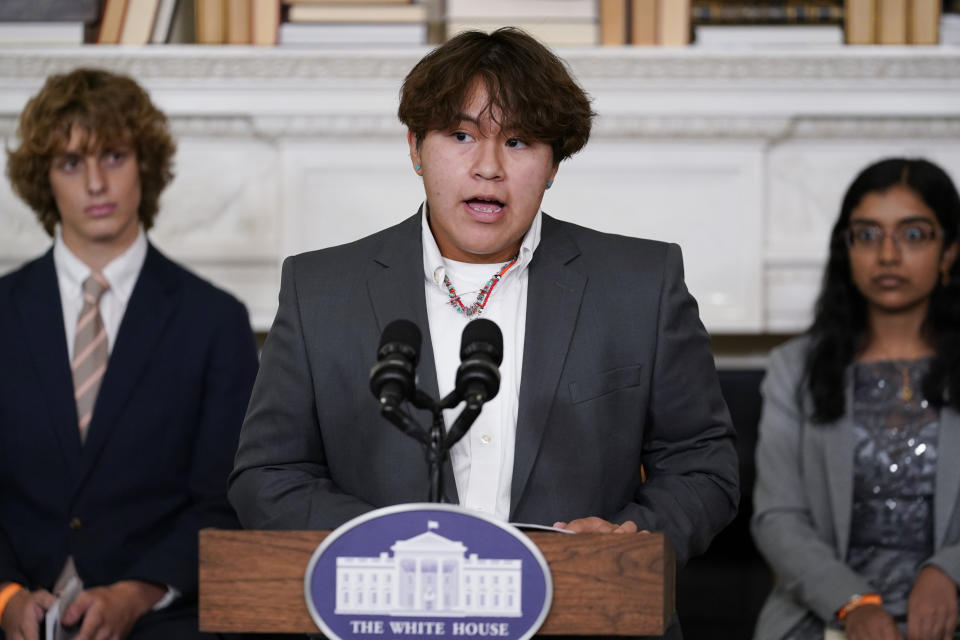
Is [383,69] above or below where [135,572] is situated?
above

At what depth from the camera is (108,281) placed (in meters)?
2.43

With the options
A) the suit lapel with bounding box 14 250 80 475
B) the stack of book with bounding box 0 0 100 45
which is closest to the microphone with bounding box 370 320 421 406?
the suit lapel with bounding box 14 250 80 475

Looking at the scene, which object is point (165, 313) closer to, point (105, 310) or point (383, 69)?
point (105, 310)

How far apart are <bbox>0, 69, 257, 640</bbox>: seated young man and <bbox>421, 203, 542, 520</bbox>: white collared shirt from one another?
846mm

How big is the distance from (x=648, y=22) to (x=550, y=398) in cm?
159

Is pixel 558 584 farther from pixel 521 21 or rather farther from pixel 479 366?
pixel 521 21

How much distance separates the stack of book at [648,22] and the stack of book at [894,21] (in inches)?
15.5

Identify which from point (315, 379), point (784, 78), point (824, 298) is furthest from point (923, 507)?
point (315, 379)

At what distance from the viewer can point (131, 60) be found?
2.88 m

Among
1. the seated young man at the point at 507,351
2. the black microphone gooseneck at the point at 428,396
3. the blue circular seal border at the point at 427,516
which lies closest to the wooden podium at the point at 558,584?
the blue circular seal border at the point at 427,516

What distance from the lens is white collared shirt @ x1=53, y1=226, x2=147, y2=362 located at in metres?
2.41

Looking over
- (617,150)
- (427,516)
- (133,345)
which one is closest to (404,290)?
(427,516)

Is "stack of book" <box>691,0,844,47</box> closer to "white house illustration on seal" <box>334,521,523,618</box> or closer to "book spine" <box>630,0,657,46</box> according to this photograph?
"book spine" <box>630,0,657,46</box>

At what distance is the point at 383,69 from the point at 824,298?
44.2 inches
